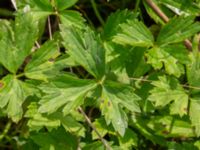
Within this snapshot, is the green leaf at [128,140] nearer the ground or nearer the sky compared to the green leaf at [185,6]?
nearer the ground

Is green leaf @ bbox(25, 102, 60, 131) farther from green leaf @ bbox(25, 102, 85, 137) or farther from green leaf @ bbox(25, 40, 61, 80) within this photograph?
green leaf @ bbox(25, 40, 61, 80)

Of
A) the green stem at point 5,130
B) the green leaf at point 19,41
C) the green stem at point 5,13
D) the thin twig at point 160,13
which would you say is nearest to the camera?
the green leaf at point 19,41

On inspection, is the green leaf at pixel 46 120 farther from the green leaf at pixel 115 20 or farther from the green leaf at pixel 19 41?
the green leaf at pixel 115 20

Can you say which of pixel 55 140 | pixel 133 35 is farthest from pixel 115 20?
pixel 55 140

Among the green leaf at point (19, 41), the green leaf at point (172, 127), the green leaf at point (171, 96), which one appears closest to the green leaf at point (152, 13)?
the green leaf at point (171, 96)

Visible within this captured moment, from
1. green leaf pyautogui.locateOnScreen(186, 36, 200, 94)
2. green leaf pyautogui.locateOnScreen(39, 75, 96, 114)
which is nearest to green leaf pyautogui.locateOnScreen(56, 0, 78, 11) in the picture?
green leaf pyautogui.locateOnScreen(39, 75, 96, 114)

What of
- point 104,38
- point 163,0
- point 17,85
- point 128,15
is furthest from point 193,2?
point 17,85
